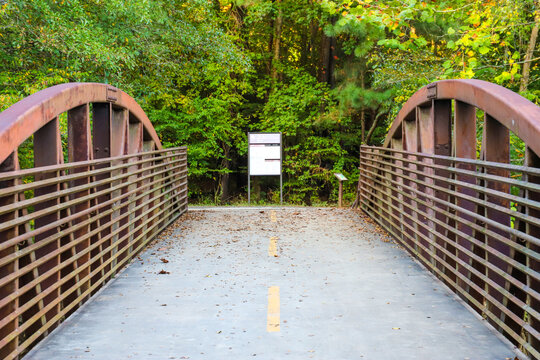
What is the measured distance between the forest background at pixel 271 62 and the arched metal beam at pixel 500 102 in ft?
12.0

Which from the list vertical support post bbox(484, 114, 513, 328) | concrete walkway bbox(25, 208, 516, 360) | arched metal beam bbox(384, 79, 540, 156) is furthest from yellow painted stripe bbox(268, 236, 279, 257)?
vertical support post bbox(484, 114, 513, 328)

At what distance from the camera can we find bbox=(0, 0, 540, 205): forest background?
13.2m

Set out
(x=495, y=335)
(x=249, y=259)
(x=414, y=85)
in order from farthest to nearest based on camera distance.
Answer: (x=414, y=85)
(x=249, y=259)
(x=495, y=335)

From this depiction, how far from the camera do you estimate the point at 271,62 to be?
95.6ft

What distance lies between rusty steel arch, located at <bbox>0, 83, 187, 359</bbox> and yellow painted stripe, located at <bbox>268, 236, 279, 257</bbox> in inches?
84.4

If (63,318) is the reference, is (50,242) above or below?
above

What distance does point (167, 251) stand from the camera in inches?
404

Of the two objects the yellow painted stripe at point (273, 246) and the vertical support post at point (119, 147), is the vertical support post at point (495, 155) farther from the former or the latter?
the vertical support post at point (119, 147)

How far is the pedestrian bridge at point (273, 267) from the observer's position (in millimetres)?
5102

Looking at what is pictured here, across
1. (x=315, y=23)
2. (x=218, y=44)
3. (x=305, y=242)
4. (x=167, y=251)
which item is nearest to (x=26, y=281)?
(x=167, y=251)

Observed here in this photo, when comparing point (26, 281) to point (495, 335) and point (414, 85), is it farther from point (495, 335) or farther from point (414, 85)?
point (414, 85)

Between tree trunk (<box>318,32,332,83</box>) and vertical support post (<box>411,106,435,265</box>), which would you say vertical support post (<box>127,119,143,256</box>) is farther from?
tree trunk (<box>318,32,332,83</box>)

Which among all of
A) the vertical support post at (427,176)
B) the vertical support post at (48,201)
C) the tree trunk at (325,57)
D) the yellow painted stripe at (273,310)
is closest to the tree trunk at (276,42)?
the tree trunk at (325,57)

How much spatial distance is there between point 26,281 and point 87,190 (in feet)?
6.83
